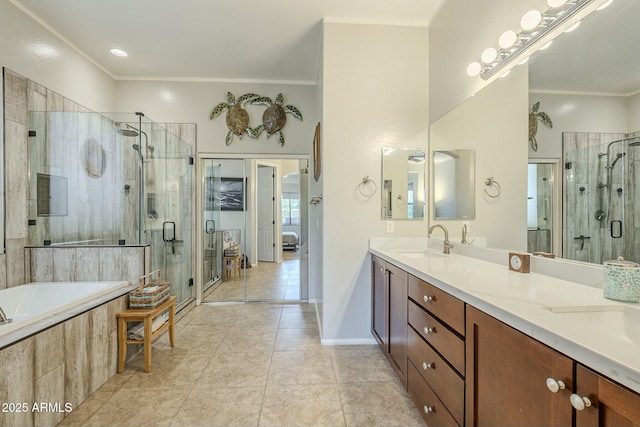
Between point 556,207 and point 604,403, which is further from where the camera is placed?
point 556,207

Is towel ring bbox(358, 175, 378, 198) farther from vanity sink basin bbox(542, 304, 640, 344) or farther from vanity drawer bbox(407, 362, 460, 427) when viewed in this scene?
vanity sink basin bbox(542, 304, 640, 344)

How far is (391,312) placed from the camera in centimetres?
198

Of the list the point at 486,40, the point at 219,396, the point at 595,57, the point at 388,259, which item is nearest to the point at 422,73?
the point at 486,40

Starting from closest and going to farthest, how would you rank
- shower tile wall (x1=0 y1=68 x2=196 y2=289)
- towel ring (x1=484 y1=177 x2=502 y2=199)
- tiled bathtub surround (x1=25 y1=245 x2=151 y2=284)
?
→ towel ring (x1=484 y1=177 x2=502 y2=199)
shower tile wall (x1=0 y1=68 x2=196 y2=289)
tiled bathtub surround (x1=25 y1=245 x2=151 y2=284)

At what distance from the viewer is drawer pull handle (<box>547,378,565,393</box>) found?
0.68 meters

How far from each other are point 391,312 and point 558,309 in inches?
46.2

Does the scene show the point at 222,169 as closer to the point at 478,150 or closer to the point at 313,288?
the point at 313,288

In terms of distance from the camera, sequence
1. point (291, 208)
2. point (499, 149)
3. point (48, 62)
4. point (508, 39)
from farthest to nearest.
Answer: point (291, 208)
point (48, 62)
point (499, 149)
point (508, 39)

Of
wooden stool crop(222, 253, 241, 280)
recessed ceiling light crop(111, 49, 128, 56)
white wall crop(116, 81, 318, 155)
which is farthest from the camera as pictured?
wooden stool crop(222, 253, 241, 280)

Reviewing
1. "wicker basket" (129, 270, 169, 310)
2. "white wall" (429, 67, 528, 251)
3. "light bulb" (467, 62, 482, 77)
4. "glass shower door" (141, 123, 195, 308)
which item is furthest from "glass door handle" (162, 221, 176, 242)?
"light bulb" (467, 62, 482, 77)

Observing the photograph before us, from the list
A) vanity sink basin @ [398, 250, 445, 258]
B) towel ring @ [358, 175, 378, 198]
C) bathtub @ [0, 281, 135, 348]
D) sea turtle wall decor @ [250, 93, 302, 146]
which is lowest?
bathtub @ [0, 281, 135, 348]

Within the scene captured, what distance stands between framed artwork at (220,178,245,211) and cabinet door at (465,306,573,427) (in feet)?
11.4

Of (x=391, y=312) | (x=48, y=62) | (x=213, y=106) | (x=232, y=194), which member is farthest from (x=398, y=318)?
(x=48, y=62)

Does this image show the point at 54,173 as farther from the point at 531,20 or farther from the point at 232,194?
the point at 531,20
